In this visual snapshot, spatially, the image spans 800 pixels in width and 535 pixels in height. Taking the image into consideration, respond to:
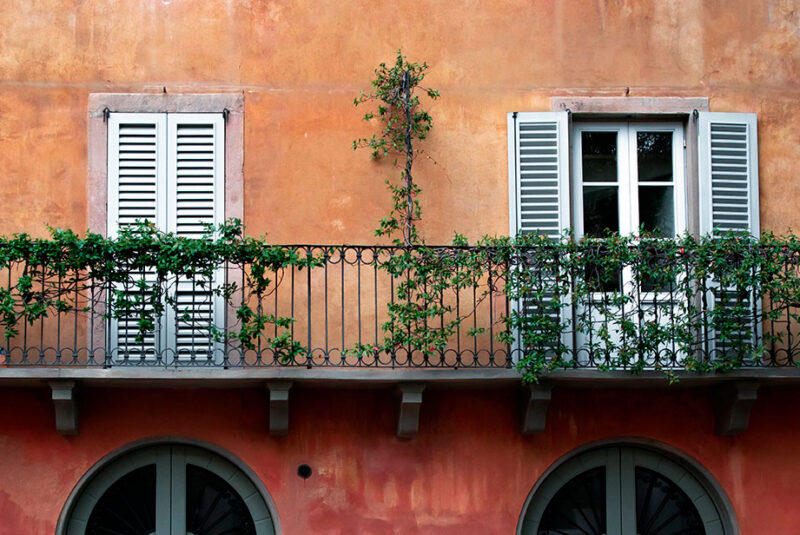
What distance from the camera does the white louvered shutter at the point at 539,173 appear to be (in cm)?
1059

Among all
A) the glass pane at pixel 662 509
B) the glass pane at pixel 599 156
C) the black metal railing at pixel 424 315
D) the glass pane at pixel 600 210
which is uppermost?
the glass pane at pixel 599 156

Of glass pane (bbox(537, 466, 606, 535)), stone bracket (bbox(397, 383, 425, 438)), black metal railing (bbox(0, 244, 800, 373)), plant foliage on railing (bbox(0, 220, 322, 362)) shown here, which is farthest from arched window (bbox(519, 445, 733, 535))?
plant foliage on railing (bbox(0, 220, 322, 362))

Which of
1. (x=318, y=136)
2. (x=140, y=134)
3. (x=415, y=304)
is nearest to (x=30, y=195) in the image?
(x=140, y=134)

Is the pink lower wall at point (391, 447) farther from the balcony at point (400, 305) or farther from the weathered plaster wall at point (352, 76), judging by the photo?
the weathered plaster wall at point (352, 76)

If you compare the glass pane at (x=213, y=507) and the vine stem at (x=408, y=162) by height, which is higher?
the vine stem at (x=408, y=162)

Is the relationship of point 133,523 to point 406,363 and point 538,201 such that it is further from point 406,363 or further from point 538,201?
point 538,201

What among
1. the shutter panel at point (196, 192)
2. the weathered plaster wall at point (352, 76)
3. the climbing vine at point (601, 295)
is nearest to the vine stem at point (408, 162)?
the climbing vine at point (601, 295)

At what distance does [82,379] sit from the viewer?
9742 mm

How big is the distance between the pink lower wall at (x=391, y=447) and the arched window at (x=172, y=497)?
172 mm

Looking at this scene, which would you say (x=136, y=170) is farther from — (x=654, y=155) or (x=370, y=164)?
(x=654, y=155)

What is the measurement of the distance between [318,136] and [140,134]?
4.98ft

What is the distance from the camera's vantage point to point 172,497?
1020cm

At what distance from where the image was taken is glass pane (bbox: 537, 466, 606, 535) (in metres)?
10.5

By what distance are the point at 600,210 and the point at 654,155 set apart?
716mm
